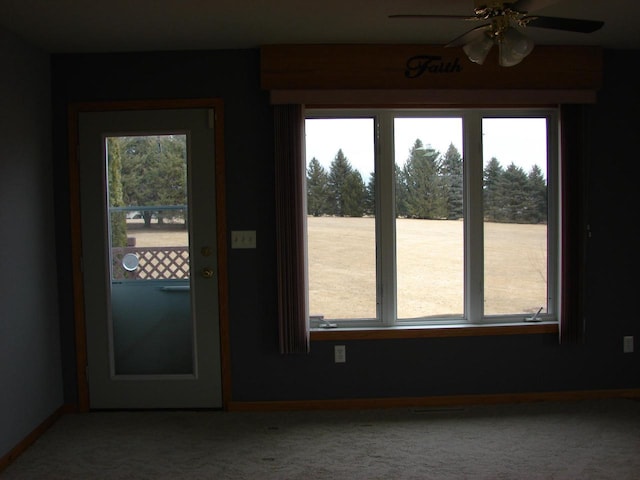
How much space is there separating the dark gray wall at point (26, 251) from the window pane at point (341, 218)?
170cm

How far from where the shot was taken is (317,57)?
3506 mm

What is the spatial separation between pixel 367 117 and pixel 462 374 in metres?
1.86

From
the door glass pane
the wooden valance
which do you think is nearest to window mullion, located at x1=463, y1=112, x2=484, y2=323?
the wooden valance

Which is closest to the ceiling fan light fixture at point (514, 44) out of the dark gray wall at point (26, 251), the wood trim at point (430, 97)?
the wood trim at point (430, 97)

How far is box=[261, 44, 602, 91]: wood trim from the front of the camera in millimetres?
3502

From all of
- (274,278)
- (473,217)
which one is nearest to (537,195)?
(473,217)

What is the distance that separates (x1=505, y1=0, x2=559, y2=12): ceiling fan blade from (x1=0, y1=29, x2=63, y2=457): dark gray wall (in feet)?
8.74

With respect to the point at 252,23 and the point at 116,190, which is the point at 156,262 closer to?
the point at 116,190

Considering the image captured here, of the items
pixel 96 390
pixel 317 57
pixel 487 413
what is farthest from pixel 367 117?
pixel 96 390

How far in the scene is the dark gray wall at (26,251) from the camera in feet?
10.00

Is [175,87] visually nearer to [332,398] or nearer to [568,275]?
[332,398]

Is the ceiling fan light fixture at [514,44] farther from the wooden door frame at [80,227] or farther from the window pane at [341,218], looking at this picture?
the wooden door frame at [80,227]

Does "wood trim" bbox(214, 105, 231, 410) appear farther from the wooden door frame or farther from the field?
the field

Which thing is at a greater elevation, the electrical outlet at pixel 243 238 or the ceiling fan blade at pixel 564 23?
the ceiling fan blade at pixel 564 23
